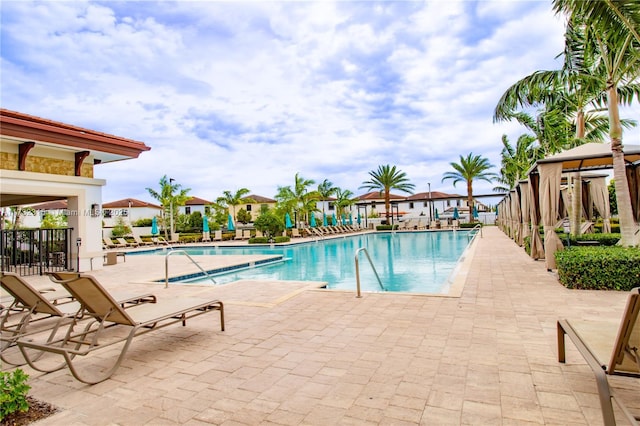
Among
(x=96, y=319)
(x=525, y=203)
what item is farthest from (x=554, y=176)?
(x=96, y=319)

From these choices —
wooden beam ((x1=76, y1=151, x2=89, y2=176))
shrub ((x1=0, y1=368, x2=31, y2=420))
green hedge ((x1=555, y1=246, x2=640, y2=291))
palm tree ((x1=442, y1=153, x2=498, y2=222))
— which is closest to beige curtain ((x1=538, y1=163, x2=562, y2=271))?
green hedge ((x1=555, y1=246, x2=640, y2=291))

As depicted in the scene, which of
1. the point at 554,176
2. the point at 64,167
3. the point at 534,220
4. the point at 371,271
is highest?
the point at 64,167

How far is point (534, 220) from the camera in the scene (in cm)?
973

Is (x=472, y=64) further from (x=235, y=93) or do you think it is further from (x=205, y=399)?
(x=205, y=399)

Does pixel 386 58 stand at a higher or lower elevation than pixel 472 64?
higher

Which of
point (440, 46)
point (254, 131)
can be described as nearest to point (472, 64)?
point (440, 46)

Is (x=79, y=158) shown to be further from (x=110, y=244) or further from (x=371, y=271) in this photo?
(x=110, y=244)

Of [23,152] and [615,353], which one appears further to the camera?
[23,152]

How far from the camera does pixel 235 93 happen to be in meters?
16.9

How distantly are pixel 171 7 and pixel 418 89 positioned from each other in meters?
13.2

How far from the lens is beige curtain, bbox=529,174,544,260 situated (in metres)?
9.57

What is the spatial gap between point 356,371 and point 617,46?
27.6 feet

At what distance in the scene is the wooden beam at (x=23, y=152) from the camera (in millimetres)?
9594

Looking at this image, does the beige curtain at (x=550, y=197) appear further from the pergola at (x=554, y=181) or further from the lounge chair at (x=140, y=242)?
the lounge chair at (x=140, y=242)
